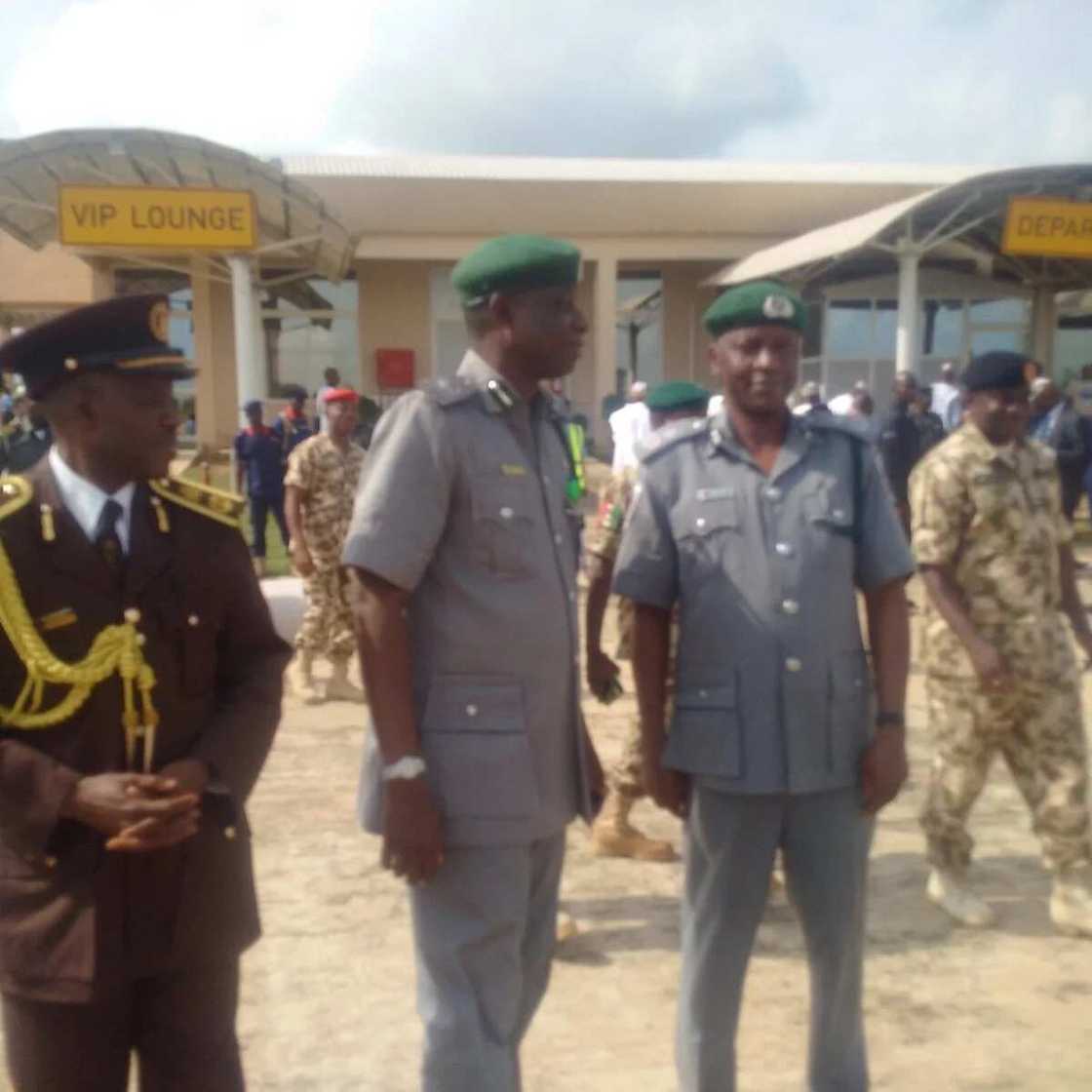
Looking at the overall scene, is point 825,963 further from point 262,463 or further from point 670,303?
point 670,303

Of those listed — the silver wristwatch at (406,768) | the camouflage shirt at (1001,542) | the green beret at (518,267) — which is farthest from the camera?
the camouflage shirt at (1001,542)

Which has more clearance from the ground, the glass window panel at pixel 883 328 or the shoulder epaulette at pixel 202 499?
the glass window panel at pixel 883 328

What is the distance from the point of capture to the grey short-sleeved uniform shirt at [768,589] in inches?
95.1

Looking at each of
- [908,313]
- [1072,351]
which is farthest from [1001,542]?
[1072,351]

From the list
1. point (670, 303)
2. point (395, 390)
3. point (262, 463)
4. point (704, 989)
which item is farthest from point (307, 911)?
point (670, 303)

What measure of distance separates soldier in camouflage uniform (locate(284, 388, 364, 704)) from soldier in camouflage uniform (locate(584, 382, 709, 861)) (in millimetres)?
2317

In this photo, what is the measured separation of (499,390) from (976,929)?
262 centimetres

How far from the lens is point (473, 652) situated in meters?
2.21

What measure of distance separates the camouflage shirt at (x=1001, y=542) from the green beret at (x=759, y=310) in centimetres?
137

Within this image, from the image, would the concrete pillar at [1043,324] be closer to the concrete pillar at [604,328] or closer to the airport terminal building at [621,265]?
the airport terminal building at [621,265]

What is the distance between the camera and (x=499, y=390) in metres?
2.29

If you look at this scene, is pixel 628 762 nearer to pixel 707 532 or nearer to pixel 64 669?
pixel 707 532

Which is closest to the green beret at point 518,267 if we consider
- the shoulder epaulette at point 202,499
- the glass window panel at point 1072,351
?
the shoulder epaulette at point 202,499

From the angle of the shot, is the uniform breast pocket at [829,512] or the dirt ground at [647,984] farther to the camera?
the dirt ground at [647,984]
